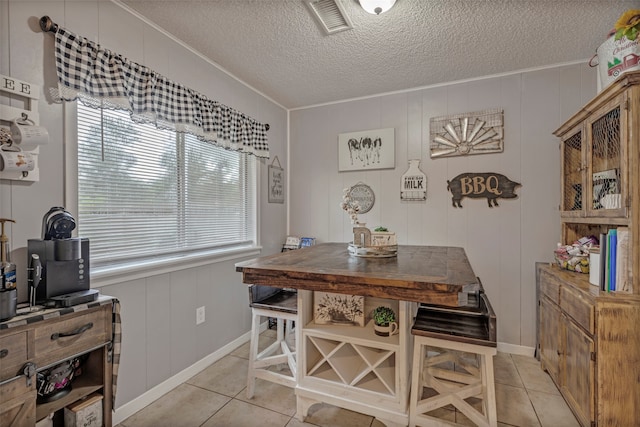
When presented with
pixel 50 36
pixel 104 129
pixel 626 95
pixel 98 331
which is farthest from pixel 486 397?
pixel 50 36

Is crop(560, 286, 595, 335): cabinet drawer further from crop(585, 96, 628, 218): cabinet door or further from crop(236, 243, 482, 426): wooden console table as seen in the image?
crop(236, 243, 482, 426): wooden console table

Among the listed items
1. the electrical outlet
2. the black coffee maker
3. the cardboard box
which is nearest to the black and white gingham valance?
the black coffee maker

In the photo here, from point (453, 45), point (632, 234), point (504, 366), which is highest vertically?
point (453, 45)

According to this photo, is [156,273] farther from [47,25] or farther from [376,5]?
[376,5]

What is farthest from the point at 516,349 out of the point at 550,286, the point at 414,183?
the point at 414,183

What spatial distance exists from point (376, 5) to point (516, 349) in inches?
114

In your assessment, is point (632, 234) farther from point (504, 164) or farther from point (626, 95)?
point (504, 164)

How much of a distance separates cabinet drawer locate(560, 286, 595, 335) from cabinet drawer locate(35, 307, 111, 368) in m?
2.40

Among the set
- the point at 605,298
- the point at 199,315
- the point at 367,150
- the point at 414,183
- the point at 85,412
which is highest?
the point at 367,150

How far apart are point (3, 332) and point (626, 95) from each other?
9.48 feet

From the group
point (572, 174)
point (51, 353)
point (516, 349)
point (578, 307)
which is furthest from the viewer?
point (516, 349)

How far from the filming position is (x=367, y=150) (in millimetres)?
3162

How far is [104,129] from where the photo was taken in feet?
5.82

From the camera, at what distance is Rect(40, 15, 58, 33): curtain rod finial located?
145 centimetres
